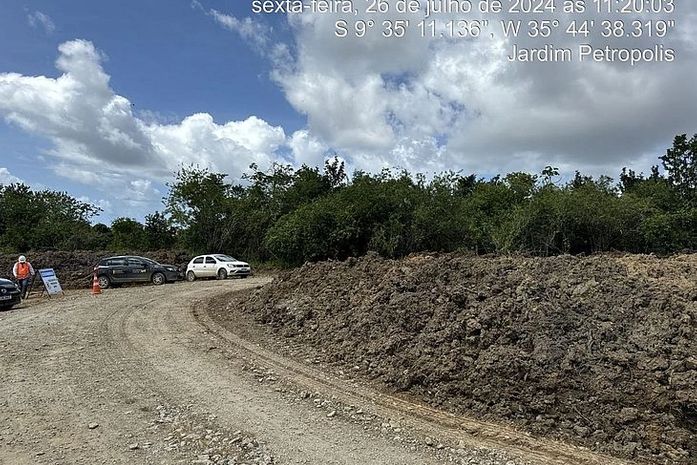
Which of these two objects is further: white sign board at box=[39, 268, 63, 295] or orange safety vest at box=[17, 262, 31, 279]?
white sign board at box=[39, 268, 63, 295]

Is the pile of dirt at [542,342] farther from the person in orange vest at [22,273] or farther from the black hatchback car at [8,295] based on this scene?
the person in orange vest at [22,273]

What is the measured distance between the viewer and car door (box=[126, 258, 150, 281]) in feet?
75.9

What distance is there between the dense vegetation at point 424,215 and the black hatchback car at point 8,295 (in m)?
14.9

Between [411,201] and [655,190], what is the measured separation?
20.2 meters

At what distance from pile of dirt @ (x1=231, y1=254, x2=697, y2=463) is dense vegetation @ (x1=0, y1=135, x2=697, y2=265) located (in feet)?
52.6

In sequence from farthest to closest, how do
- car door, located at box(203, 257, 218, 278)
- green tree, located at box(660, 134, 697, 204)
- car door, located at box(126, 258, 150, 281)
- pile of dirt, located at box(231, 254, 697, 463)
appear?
1. green tree, located at box(660, 134, 697, 204)
2. car door, located at box(203, 257, 218, 278)
3. car door, located at box(126, 258, 150, 281)
4. pile of dirt, located at box(231, 254, 697, 463)

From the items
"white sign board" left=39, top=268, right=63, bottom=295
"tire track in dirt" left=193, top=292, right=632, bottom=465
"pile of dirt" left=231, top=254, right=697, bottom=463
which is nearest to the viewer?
"tire track in dirt" left=193, top=292, right=632, bottom=465

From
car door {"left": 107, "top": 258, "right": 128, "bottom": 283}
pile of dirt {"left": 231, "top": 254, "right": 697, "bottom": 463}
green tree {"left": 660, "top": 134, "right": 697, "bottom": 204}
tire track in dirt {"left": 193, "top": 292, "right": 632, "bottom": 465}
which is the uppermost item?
green tree {"left": 660, "top": 134, "right": 697, "bottom": 204}

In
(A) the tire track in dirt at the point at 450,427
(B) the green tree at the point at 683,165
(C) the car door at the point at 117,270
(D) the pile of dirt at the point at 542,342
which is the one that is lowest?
(A) the tire track in dirt at the point at 450,427

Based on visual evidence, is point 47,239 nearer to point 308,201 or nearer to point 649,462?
point 308,201

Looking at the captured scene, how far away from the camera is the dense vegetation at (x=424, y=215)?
26656 mm

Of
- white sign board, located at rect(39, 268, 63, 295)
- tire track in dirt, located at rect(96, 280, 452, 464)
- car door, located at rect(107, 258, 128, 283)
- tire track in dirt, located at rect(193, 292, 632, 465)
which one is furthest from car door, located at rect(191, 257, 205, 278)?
tire track in dirt, located at rect(193, 292, 632, 465)

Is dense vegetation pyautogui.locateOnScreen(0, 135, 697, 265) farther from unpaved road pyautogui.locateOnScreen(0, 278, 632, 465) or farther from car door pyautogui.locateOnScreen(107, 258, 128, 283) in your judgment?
unpaved road pyautogui.locateOnScreen(0, 278, 632, 465)

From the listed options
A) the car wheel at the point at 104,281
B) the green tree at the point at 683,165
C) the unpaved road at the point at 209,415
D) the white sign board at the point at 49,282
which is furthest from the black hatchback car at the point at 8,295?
the green tree at the point at 683,165
